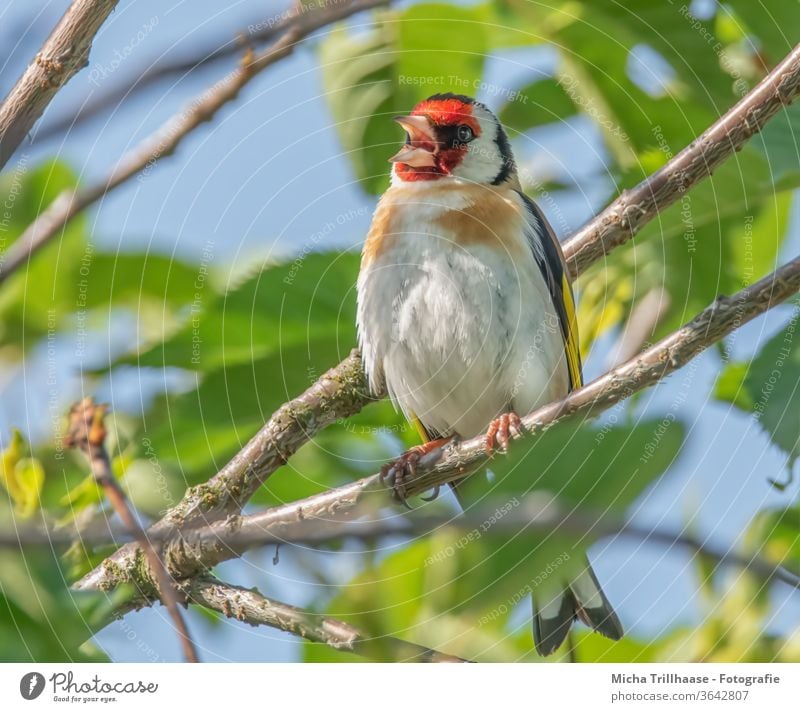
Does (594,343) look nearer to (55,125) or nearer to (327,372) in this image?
(327,372)

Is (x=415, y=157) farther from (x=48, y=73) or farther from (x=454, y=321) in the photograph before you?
(x=48, y=73)

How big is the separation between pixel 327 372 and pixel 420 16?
0.97 metres

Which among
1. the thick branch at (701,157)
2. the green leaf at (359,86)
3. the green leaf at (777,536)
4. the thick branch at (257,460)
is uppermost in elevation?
the green leaf at (359,86)

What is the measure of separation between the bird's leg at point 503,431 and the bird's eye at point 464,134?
3.42 feet

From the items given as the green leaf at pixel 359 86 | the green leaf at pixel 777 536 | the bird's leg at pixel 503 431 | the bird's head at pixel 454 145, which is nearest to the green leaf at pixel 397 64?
the green leaf at pixel 359 86

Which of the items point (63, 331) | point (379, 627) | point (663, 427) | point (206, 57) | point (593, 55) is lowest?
point (379, 627)

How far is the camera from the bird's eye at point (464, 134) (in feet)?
10.3

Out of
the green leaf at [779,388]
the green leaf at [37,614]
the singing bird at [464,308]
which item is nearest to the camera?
the green leaf at [37,614]

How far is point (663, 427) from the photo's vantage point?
2113 mm

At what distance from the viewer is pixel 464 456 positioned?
2314mm

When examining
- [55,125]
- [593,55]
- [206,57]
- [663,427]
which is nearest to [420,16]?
[593,55]

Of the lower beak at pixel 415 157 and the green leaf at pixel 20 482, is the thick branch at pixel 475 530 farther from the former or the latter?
the lower beak at pixel 415 157

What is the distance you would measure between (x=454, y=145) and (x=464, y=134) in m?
0.05

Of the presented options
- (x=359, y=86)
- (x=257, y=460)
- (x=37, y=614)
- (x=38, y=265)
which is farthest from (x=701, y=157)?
(x=37, y=614)
